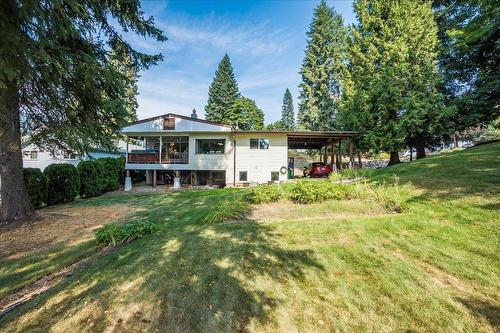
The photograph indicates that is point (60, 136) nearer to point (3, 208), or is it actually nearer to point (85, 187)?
point (3, 208)

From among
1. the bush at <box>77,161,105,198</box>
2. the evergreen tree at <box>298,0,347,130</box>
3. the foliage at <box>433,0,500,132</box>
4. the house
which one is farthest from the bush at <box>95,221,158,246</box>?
the evergreen tree at <box>298,0,347,130</box>

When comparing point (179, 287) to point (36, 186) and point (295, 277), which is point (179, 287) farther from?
point (36, 186)

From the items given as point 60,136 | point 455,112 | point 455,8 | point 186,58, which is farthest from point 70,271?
point 455,8

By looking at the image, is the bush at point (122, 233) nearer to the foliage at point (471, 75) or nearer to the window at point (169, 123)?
the window at point (169, 123)

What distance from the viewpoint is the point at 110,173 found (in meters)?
19.0

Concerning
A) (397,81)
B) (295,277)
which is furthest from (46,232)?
(397,81)

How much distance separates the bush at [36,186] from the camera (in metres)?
11.7

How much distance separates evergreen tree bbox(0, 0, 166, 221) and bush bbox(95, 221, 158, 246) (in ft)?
12.9

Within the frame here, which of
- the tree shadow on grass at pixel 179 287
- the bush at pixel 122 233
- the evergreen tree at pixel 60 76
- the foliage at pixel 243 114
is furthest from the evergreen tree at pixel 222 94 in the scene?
the tree shadow on grass at pixel 179 287

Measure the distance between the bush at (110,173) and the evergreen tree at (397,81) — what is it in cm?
1909

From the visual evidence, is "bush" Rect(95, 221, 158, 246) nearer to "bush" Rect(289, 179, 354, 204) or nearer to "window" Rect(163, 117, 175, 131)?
"bush" Rect(289, 179, 354, 204)

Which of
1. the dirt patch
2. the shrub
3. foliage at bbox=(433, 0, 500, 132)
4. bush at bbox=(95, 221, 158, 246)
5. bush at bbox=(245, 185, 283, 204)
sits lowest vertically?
the dirt patch

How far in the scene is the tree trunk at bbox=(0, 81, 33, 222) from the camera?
7707 millimetres

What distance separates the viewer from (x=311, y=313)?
3273 mm
